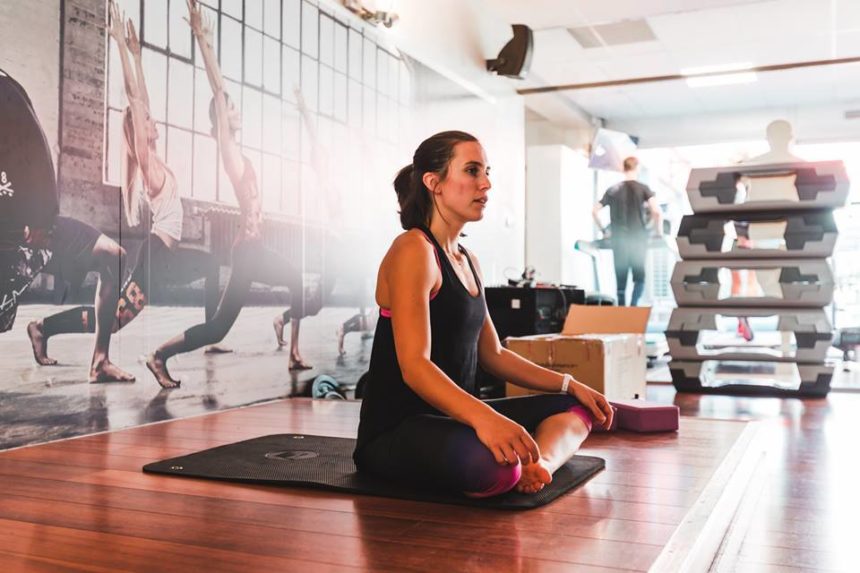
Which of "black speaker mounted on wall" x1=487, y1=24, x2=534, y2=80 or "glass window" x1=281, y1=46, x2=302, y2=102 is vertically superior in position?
"black speaker mounted on wall" x1=487, y1=24, x2=534, y2=80

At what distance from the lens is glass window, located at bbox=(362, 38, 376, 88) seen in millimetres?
5293

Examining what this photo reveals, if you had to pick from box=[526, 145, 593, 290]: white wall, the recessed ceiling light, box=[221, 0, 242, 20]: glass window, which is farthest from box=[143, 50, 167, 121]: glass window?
the recessed ceiling light

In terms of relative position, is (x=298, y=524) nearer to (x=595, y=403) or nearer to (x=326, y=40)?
(x=595, y=403)

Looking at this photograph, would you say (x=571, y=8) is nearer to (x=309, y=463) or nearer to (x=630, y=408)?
(x=630, y=408)

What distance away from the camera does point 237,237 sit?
408 cm

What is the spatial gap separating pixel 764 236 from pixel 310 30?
3276 mm

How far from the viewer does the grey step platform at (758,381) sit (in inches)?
215

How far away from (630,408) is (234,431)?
1.56 metres

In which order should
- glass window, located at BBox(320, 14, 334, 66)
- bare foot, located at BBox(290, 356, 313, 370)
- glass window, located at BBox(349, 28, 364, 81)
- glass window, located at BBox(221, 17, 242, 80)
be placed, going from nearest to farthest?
glass window, located at BBox(221, 17, 242, 80) < bare foot, located at BBox(290, 356, 313, 370) < glass window, located at BBox(320, 14, 334, 66) < glass window, located at BBox(349, 28, 364, 81)

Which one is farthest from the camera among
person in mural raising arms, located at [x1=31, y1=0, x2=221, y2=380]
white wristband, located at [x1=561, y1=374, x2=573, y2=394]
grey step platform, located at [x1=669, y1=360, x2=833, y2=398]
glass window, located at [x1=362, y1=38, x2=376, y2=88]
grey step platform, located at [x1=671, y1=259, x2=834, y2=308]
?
grey step platform, located at [x1=671, y1=259, x2=834, y2=308]

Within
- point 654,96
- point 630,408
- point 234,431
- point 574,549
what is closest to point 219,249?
point 234,431

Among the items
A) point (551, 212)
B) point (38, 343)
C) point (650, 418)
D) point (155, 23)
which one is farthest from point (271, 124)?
point (551, 212)

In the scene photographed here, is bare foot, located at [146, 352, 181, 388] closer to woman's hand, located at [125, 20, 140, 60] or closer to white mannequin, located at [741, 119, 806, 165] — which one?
woman's hand, located at [125, 20, 140, 60]

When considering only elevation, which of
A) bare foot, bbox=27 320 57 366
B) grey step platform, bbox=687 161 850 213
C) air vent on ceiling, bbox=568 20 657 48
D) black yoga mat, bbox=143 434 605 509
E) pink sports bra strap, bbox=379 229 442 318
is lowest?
black yoga mat, bbox=143 434 605 509
